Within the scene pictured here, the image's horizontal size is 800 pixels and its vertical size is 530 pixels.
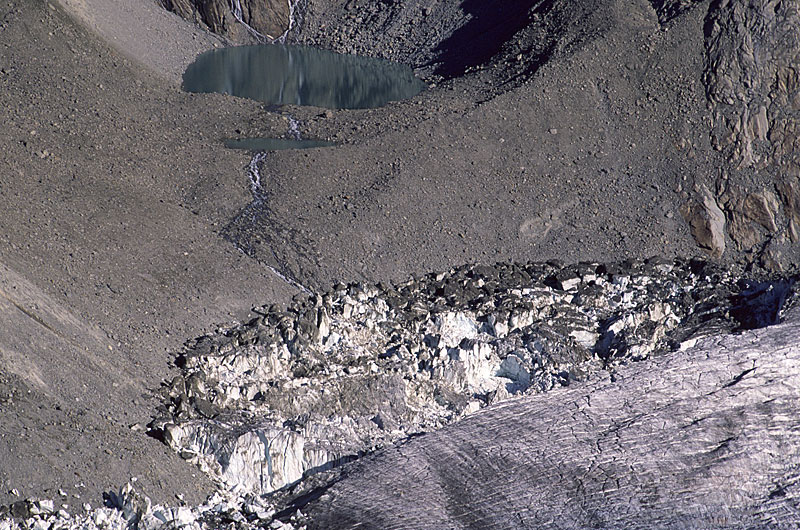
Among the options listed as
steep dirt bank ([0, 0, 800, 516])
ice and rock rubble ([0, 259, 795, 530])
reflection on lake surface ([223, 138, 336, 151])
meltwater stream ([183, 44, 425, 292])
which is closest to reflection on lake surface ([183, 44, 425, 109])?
meltwater stream ([183, 44, 425, 292])

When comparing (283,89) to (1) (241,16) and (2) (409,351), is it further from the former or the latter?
(2) (409,351)

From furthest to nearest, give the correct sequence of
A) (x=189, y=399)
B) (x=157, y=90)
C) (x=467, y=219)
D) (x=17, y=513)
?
(x=157, y=90) → (x=467, y=219) → (x=189, y=399) → (x=17, y=513)

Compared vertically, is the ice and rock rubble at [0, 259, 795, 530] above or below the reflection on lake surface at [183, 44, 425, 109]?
below

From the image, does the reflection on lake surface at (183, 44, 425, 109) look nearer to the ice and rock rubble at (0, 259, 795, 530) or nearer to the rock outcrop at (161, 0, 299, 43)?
the rock outcrop at (161, 0, 299, 43)

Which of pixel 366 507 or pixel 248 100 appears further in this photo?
pixel 248 100

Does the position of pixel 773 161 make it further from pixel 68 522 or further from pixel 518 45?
pixel 68 522

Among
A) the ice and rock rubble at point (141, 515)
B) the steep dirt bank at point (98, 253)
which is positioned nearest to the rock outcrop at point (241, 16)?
the steep dirt bank at point (98, 253)

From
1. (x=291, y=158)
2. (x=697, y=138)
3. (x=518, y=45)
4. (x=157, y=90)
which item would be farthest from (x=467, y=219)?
(x=157, y=90)

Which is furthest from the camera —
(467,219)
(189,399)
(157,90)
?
(157,90)
